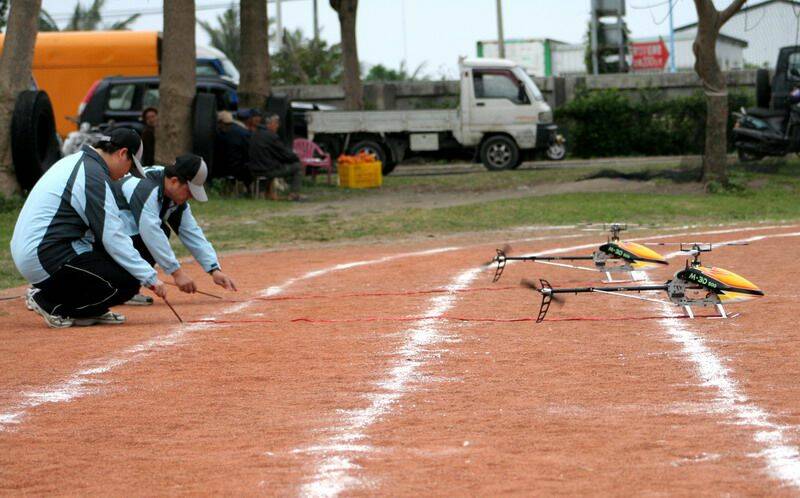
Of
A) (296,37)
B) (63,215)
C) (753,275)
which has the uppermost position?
(296,37)

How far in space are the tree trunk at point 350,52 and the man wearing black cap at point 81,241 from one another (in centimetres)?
2371

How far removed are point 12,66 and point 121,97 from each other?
5482 mm

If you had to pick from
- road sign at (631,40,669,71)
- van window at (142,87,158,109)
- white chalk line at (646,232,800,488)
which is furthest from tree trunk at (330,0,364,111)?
road sign at (631,40,669,71)

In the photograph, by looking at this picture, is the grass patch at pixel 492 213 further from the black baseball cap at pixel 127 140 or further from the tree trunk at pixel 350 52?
the tree trunk at pixel 350 52

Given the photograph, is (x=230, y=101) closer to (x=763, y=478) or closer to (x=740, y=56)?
(x=763, y=478)

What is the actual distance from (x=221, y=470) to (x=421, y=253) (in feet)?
31.7

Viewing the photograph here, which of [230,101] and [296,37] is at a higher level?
[296,37]

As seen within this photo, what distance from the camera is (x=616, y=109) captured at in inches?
1348

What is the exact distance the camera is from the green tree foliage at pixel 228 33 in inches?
2245

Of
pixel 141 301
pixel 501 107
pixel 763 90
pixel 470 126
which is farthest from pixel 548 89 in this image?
pixel 141 301

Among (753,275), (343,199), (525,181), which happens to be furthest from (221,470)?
(525,181)

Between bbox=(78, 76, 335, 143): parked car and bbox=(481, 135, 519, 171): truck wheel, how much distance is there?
551 centimetres

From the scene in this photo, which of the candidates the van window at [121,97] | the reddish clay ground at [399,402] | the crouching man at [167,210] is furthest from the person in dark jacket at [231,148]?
the crouching man at [167,210]

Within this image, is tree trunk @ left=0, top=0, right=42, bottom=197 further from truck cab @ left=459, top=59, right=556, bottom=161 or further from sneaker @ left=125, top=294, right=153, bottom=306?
→ truck cab @ left=459, top=59, right=556, bottom=161
